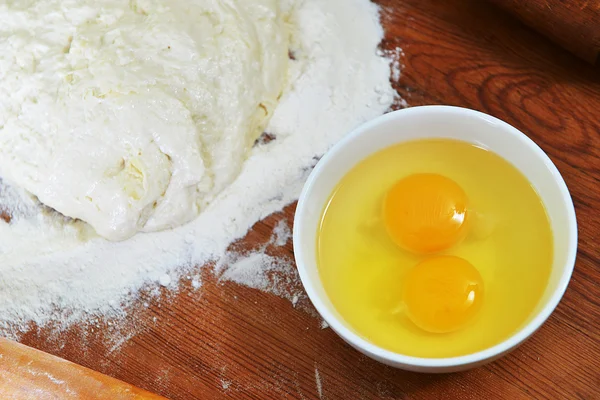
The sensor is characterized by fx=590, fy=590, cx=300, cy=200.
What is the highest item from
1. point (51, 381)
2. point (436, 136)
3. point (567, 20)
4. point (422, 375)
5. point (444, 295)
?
point (567, 20)

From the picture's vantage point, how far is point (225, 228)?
1.47m

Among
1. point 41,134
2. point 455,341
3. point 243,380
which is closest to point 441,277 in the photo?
point 455,341

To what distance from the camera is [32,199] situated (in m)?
1.53

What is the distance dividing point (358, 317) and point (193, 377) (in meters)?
0.42

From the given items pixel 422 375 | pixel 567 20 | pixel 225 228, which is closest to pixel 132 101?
pixel 225 228

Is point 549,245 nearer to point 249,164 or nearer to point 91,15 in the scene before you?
point 249,164

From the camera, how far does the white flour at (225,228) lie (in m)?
1.45

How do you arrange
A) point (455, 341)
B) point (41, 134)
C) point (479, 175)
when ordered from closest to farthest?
1. point (455, 341)
2. point (479, 175)
3. point (41, 134)

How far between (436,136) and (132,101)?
0.72 meters

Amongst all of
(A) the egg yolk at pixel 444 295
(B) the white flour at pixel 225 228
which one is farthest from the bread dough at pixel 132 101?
(A) the egg yolk at pixel 444 295

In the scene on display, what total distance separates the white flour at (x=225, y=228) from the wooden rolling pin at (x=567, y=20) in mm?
353

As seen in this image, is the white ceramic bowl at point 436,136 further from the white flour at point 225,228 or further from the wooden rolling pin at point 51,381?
the wooden rolling pin at point 51,381

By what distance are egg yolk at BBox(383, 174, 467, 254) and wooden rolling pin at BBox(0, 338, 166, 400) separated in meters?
0.64

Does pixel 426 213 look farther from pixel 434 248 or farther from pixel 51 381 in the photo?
pixel 51 381
